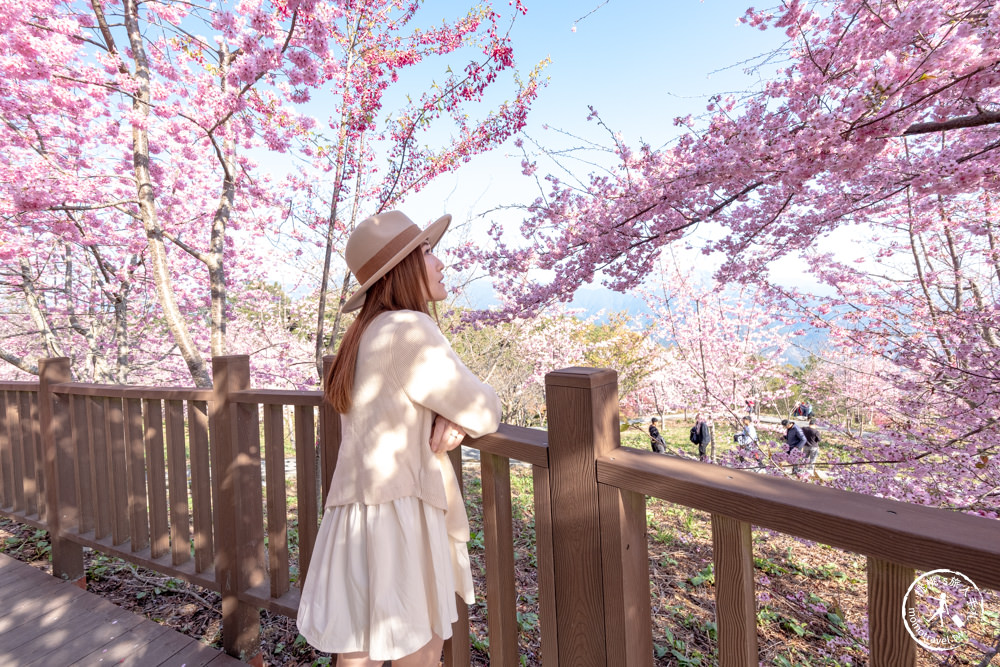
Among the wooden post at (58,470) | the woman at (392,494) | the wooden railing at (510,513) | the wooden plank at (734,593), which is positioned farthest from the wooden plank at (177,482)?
the wooden plank at (734,593)

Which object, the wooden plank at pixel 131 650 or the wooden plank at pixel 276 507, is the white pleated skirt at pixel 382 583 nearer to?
the wooden plank at pixel 276 507

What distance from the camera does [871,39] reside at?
212 centimetres

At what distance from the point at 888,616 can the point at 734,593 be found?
0.24 m

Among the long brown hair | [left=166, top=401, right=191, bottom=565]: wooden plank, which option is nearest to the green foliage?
[left=166, top=401, right=191, bottom=565]: wooden plank

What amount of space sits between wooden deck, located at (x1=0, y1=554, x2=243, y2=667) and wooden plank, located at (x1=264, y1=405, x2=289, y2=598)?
47cm

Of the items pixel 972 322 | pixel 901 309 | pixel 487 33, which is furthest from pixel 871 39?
pixel 487 33

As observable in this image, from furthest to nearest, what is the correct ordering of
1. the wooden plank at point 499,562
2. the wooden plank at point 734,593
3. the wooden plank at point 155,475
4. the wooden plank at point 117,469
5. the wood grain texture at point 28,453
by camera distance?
the wood grain texture at point 28,453 → the wooden plank at point 117,469 → the wooden plank at point 155,475 → the wooden plank at point 499,562 → the wooden plank at point 734,593

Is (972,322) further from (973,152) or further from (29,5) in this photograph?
(29,5)

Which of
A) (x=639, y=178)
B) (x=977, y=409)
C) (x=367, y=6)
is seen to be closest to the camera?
(x=977, y=409)

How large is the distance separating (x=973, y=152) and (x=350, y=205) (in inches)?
185

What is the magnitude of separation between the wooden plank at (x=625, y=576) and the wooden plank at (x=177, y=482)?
7.02ft

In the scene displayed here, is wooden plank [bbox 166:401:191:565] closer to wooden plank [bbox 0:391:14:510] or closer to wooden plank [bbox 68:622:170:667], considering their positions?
wooden plank [bbox 68:622:170:667]

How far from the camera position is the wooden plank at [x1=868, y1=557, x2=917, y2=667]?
2.13ft

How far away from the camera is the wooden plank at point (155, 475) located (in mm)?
2445
